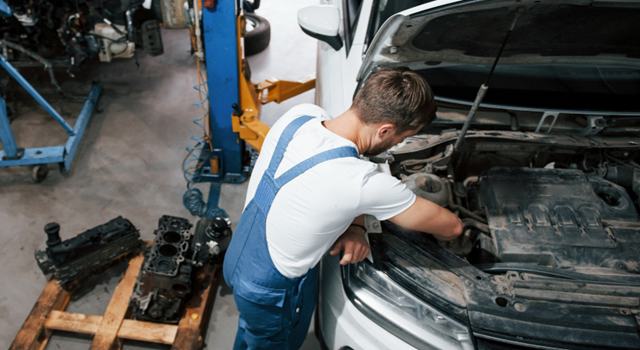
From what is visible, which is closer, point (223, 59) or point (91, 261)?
point (91, 261)

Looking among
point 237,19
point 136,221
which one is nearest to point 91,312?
point 136,221

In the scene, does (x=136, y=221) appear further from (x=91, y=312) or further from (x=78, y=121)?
(x=78, y=121)

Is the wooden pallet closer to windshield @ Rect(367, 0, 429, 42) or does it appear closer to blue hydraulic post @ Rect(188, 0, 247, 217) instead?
blue hydraulic post @ Rect(188, 0, 247, 217)

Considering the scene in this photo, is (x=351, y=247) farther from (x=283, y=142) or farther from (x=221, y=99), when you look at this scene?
(x=221, y=99)

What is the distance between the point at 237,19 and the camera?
269 centimetres

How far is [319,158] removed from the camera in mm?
1388

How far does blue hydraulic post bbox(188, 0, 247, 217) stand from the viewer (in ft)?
8.71

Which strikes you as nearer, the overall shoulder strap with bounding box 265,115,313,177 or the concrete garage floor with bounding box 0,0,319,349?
the overall shoulder strap with bounding box 265,115,313,177

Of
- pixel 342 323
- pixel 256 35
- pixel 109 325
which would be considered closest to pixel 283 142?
pixel 342 323

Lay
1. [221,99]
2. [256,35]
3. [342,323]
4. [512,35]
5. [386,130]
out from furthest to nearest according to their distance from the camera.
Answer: [256,35]
[221,99]
[512,35]
[342,323]
[386,130]

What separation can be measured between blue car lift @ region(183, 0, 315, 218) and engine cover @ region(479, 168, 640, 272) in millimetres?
1528

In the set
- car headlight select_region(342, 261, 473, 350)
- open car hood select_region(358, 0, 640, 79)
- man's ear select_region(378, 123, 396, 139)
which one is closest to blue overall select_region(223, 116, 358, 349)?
man's ear select_region(378, 123, 396, 139)

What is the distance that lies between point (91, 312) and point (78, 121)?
5.31 feet

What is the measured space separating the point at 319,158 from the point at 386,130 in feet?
0.76
